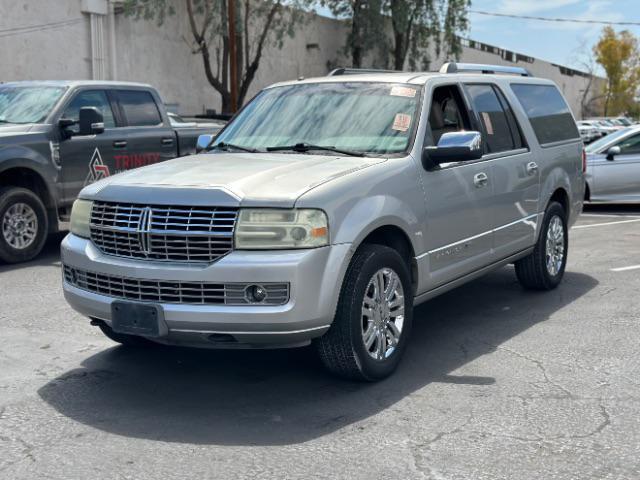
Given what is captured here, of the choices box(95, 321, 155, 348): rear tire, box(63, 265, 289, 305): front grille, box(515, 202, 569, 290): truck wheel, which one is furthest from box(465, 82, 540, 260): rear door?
box(95, 321, 155, 348): rear tire

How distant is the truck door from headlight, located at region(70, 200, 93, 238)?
187 inches

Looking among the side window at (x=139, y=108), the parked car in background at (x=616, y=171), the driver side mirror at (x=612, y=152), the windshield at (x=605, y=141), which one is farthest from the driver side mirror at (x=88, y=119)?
the windshield at (x=605, y=141)

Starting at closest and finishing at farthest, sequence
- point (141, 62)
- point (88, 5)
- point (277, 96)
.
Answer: point (277, 96), point (88, 5), point (141, 62)

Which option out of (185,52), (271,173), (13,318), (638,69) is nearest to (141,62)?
(185,52)

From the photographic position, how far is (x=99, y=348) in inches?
235

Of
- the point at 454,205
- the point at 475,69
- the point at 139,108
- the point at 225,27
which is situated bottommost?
the point at 454,205

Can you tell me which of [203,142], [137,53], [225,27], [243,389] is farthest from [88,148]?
[225,27]

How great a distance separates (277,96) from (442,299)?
2356 millimetres

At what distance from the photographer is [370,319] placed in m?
5.08

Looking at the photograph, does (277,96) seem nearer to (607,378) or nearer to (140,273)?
(140,273)

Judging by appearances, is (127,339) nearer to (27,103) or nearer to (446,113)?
(446,113)

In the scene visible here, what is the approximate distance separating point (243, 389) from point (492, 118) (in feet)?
10.3

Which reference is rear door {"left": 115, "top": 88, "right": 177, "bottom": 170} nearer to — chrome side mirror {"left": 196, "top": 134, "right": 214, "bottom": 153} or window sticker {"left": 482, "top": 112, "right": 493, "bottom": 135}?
chrome side mirror {"left": 196, "top": 134, "right": 214, "bottom": 153}

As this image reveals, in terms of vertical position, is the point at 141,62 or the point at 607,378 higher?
the point at 141,62
